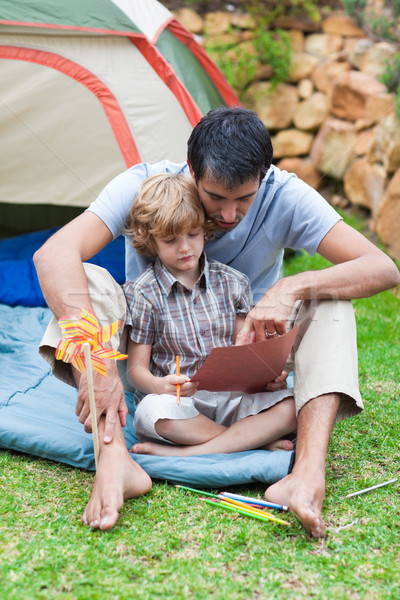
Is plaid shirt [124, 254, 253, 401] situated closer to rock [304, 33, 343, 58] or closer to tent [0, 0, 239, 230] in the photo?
tent [0, 0, 239, 230]

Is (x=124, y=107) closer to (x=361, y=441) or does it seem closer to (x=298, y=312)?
(x=298, y=312)

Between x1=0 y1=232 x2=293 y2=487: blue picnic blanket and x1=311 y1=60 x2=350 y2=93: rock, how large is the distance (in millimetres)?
3078

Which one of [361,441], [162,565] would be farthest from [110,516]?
[361,441]

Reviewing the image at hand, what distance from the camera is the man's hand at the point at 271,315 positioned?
66.4 inches

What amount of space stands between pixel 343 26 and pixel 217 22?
0.95 meters

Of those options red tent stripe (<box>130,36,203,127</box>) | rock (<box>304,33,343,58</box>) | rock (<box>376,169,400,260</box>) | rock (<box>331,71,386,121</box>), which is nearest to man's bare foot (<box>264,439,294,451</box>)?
red tent stripe (<box>130,36,203,127</box>)

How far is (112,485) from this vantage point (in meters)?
1.46

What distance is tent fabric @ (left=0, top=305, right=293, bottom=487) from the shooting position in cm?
160

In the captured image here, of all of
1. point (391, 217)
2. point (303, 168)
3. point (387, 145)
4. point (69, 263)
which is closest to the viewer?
point (69, 263)

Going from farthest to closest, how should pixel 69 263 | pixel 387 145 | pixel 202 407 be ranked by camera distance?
pixel 387 145 < pixel 202 407 < pixel 69 263

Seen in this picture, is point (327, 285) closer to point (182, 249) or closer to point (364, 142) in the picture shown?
point (182, 249)

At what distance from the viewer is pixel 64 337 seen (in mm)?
1518

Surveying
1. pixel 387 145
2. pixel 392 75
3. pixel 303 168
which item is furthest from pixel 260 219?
pixel 303 168

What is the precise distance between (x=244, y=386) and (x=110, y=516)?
51 centimetres
